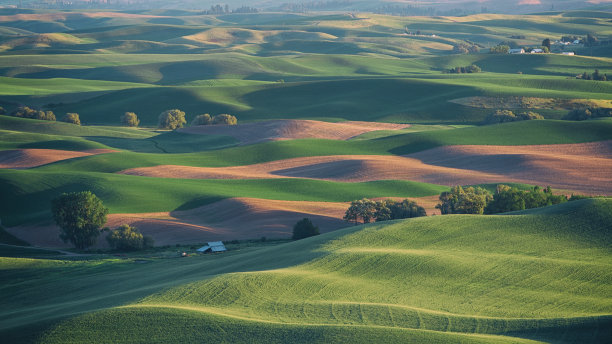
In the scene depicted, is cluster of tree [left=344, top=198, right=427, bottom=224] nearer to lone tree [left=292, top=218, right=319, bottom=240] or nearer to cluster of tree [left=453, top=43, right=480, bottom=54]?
lone tree [left=292, top=218, right=319, bottom=240]

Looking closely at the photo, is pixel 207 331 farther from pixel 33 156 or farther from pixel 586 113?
pixel 586 113

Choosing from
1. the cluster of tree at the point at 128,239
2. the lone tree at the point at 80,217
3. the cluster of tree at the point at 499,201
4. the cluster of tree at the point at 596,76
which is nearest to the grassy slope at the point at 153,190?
the lone tree at the point at 80,217

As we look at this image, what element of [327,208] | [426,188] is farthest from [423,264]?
[426,188]

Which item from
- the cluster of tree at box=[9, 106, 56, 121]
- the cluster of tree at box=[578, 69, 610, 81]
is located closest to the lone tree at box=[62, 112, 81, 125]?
the cluster of tree at box=[9, 106, 56, 121]

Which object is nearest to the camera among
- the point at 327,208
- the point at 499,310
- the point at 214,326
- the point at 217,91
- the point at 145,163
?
the point at 214,326

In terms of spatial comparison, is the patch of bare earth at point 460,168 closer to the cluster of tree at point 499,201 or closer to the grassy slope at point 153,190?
the grassy slope at point 153,190

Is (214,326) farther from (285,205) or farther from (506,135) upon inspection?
(506,135)
